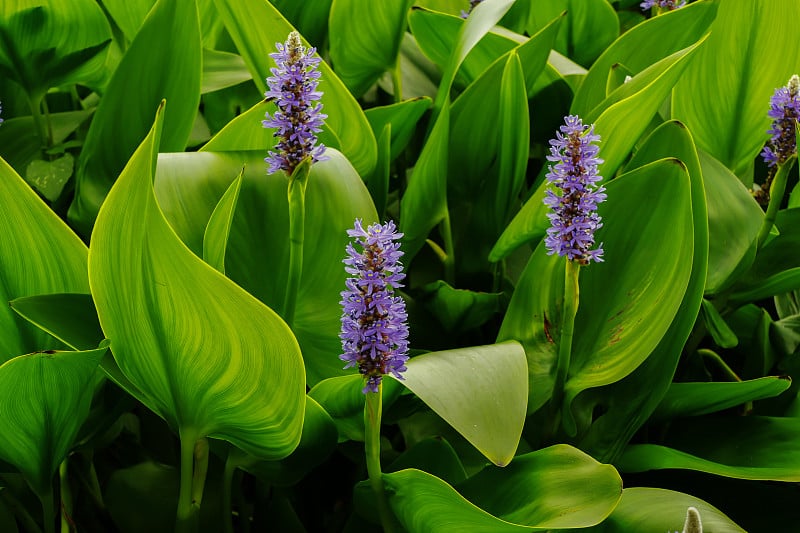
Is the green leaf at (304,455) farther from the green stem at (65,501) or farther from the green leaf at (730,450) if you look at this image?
the green leaf at (730,450)

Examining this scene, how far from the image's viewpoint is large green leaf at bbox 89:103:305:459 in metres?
0.69

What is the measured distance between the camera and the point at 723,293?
113cm

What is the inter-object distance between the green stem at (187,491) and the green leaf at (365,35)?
70 cm

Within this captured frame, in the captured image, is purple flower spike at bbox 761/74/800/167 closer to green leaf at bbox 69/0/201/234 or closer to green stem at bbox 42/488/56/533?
green leaf at bbox 69/0/201/234

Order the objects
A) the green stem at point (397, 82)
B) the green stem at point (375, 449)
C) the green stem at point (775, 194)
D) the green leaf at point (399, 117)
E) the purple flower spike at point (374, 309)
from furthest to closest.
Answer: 1. the green stem at point (397, 82)
2. the green leaf at point (399, 117)
3. the green stem at point (775, 194)
4. the green stem at point (375, 449)
5. the purple flower spike at point (374, 309)

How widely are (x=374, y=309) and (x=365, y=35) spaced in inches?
29.5

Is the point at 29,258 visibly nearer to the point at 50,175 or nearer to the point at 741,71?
the point at 50,175

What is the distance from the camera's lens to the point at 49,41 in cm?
124

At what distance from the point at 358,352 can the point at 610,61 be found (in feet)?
2.32

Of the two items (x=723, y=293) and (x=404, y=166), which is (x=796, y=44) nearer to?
(x=723, y=293)

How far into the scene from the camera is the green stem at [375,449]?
0.79 meters

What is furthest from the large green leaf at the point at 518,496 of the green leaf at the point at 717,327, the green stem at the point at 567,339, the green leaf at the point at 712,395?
the green leaf at the point at 717,327

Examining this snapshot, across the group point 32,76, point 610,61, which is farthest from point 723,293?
point 32,76

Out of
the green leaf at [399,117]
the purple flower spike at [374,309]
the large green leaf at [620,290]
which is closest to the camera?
the purple flower spike at [374,309]
